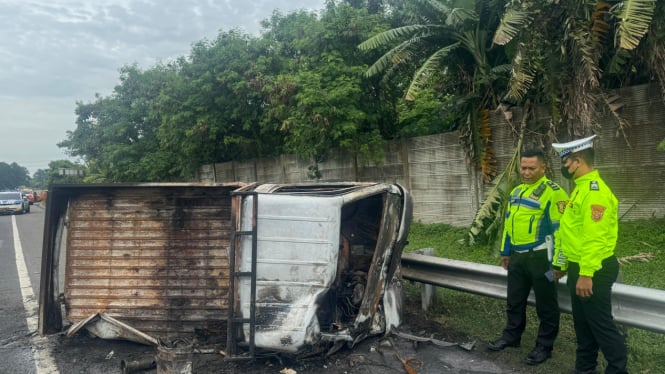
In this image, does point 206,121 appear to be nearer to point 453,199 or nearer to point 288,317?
point 453,199

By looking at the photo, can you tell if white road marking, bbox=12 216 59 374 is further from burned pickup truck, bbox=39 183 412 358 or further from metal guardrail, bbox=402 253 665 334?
metal guardrail, bbox=402 253 665 334

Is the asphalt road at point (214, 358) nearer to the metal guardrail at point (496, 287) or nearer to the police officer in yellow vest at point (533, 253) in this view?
the police officer in yellow vest at point (533, 253)

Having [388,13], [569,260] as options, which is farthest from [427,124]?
[569,260]

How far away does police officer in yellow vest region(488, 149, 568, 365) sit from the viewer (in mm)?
3707

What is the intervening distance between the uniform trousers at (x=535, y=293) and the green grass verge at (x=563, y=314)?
17 centimetres

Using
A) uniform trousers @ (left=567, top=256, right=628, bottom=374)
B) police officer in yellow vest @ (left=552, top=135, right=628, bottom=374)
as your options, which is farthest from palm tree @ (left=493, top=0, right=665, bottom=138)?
uniform trousers @ (left=567, top=256, right=628, bottom=374)

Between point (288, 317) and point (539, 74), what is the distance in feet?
21.2

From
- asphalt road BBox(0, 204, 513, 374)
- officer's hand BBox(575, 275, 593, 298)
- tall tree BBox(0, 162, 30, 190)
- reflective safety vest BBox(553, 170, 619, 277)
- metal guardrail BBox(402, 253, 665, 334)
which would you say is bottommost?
asphalt road BBox(0, 204, 513, 374)

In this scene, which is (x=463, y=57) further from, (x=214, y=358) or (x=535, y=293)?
(x=214, y=358)

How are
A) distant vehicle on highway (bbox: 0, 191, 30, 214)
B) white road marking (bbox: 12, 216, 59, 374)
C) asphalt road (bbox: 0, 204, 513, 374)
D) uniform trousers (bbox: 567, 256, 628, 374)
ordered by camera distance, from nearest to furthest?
uniform trousers (bbox: 567, 256, 628, 374), asphalt road (bbox: 0, 204, 513, 374), white road marking (bbox: 12, 216, 59, 374), distant vehicle on highway (bbox: 0, 191, 30, 214)

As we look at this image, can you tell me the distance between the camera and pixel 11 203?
27.8m

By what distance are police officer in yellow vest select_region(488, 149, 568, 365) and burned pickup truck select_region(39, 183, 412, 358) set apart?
98 cm

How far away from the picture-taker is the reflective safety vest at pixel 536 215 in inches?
148

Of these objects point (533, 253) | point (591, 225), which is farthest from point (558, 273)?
point (591, 225)
